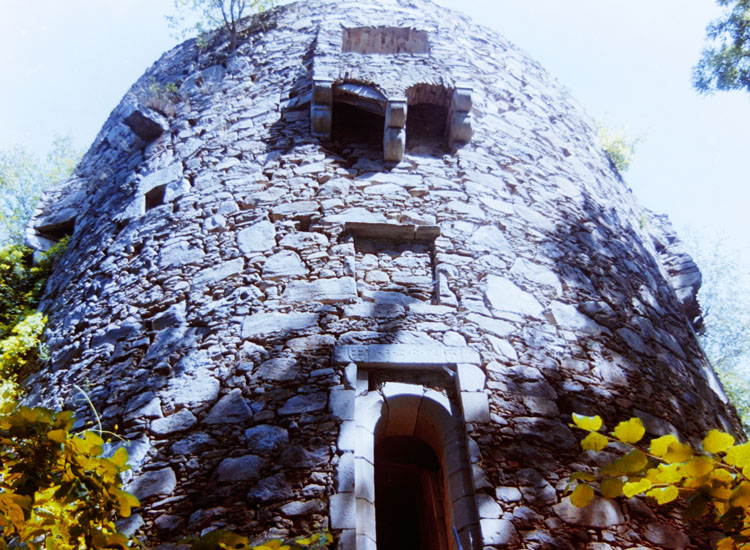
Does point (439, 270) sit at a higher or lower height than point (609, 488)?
higher

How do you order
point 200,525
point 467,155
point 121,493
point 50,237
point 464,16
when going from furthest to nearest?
point 464,16
point 50,237
point 467,155
point 200,525
point 121,493

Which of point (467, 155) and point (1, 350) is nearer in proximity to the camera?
point (1, 350)

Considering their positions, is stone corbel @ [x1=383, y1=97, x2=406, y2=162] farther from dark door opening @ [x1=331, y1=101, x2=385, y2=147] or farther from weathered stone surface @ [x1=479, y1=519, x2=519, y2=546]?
weathered stone surface @ [x1=479, y1=519, x2=519, y2=546]

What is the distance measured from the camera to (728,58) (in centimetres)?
798

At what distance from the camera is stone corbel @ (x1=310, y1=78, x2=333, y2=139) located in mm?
4590

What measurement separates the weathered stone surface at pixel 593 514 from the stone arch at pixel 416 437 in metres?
0.45

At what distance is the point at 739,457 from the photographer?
4.14 ft

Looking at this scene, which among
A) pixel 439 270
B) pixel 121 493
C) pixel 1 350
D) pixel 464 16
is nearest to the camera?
pixel 121 493

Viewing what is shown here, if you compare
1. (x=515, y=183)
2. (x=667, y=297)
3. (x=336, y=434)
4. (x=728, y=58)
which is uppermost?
(x=728, y=58)

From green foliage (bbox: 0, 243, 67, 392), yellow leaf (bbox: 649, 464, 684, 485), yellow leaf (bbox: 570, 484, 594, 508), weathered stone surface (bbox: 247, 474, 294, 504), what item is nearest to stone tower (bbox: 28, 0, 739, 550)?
weathered stone surface (bbox: 247, 474, 294, 504)

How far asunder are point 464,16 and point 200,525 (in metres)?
5.76

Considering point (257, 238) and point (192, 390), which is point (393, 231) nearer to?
point (257, 238)

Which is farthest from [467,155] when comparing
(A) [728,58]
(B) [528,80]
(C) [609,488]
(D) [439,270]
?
(A) [728,58]

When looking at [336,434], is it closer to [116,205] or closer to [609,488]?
[609,488]
